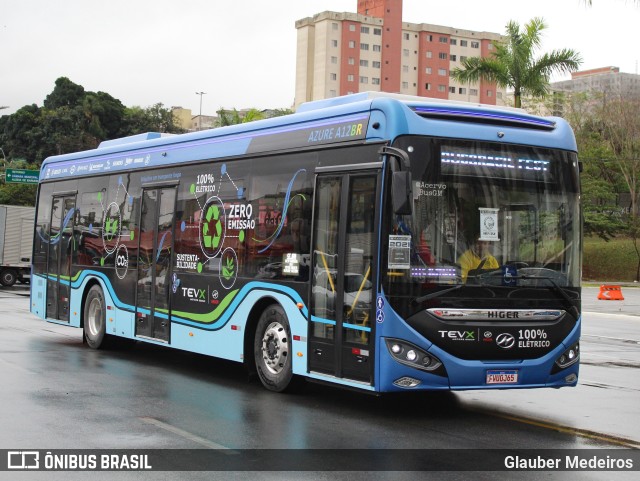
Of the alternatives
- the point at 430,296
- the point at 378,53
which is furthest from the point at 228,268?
the point at 378,53

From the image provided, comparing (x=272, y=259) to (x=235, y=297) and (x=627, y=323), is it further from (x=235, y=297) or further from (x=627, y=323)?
(x=627, y=323)

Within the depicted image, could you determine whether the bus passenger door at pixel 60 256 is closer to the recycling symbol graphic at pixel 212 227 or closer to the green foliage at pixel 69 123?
the recycling symbol graphic at pixel 212 227

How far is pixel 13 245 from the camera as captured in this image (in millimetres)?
40906

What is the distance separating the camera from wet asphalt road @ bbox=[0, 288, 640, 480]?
335 inches

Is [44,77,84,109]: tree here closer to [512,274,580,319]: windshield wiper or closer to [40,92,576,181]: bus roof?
[40,92,576,181]: bus roof

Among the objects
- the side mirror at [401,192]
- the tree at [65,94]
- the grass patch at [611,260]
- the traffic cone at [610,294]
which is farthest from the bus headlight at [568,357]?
the tree at [65,94]

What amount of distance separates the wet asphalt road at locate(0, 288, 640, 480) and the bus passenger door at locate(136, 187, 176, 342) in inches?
26.0

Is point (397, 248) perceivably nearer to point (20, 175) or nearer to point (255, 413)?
point (255, 413)

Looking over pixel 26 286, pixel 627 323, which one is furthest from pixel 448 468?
pixel 26 286

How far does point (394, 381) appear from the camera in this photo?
9.41 m

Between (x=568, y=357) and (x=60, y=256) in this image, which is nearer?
(x=568, y=357)

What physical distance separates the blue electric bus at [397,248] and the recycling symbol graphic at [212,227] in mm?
32

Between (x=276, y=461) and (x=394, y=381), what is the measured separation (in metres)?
2.05

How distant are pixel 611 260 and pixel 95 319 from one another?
183ft
